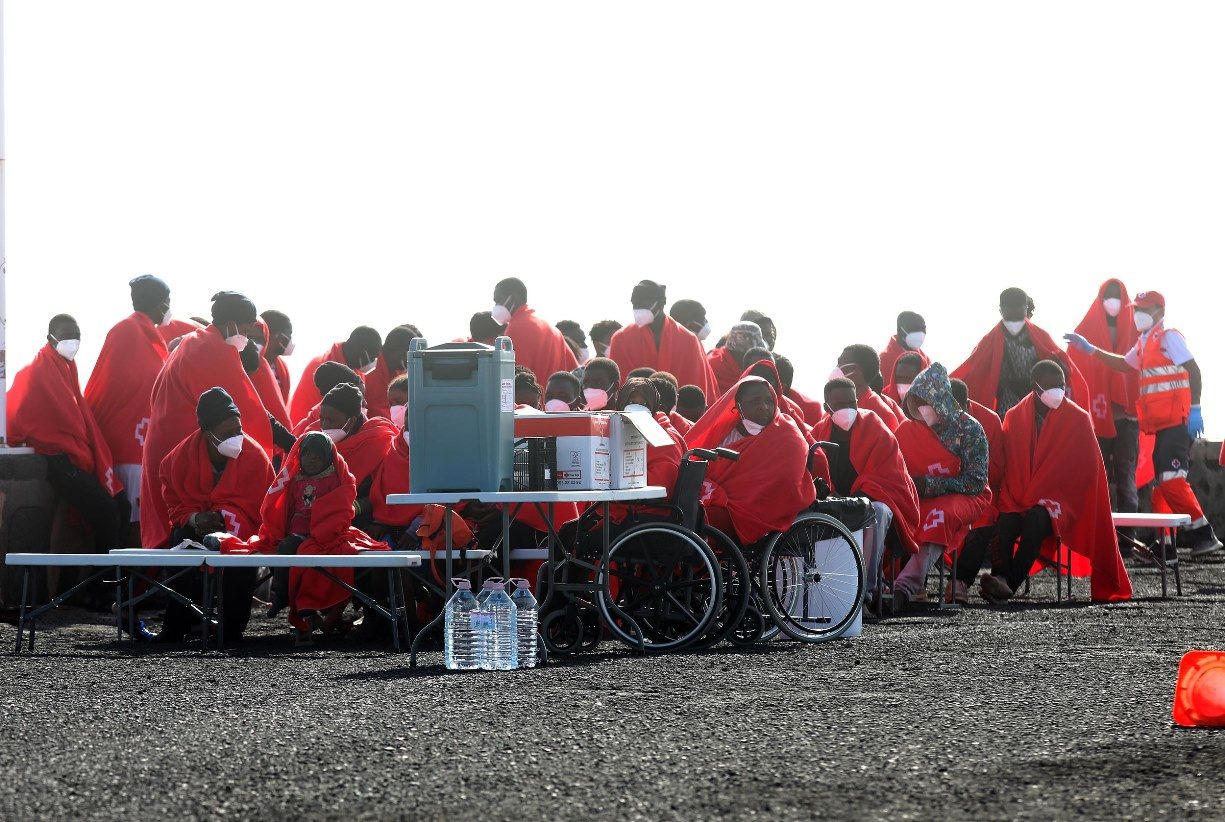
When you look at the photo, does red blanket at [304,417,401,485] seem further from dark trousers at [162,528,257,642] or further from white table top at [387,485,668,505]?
Answer: white table top at [387,485,668,505]

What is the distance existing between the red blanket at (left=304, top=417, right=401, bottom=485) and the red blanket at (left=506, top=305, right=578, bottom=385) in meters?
4.11

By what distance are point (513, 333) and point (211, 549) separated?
A: 5480 mm

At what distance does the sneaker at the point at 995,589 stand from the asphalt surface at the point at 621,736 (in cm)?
308

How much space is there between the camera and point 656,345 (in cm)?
1512

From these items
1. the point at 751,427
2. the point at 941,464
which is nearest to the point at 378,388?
the point at 941,464

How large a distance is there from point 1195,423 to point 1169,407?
0.43 metres

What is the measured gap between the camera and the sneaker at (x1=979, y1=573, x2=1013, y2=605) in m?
12.6

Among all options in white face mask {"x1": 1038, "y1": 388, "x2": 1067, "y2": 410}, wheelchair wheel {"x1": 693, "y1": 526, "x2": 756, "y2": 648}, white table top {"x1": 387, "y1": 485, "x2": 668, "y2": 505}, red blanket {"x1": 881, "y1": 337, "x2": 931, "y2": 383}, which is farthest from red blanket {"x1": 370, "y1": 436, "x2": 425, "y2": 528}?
red blanket {"x1": 881, "y1": 337, "x2": 931, "y2": 383}

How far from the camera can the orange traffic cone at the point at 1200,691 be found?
6465mm

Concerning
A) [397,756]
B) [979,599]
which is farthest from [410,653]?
[979,599]

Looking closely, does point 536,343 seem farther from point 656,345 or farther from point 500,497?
point 500,497

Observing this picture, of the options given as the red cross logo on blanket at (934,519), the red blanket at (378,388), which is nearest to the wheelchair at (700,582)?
the red cross logo on blanket at (934,519)

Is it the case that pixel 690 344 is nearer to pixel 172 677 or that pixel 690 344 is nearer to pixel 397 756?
pixel 172 677

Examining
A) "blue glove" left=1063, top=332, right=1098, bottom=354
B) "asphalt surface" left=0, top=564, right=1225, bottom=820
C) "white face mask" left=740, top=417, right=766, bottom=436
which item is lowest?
"asphalt surface" left=0, top=564, right=1225, bottom=820
